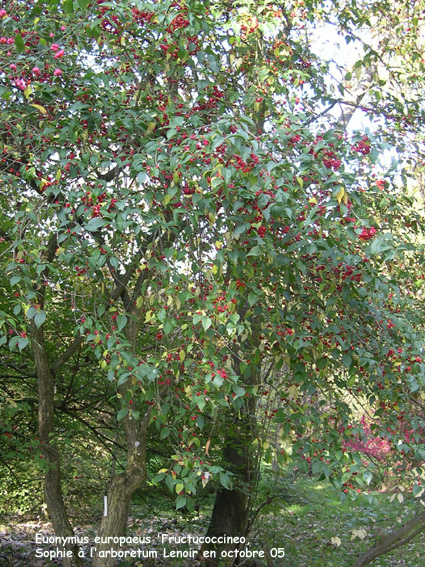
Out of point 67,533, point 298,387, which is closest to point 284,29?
point 298,387

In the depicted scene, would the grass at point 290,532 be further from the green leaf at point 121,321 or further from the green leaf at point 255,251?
the green leaf at point 255,251

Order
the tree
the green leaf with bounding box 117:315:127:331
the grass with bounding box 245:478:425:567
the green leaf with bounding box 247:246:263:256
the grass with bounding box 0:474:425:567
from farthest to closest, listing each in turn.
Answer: the grass with bounding box 245:478:425:567 < the grass with bounding box 0:474:425:567 < the green leaf with bounding box 117:315:127:331 < the tree < the green leaf with bounding box 247:246:263:256

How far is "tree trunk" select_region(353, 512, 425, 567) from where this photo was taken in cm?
436

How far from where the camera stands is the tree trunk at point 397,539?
4359 millimetres

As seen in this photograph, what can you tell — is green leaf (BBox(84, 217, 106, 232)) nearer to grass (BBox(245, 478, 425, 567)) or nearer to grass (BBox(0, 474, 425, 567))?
grass (BBox(0, 474, 425, 567))

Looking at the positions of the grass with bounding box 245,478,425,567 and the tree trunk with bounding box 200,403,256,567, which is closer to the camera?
the tree trunk with bounding box 200,403,256,567

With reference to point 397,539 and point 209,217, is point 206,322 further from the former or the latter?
point 397,539

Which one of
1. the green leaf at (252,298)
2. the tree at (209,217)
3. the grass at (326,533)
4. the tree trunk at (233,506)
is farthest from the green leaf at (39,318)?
the grass at (326,533)

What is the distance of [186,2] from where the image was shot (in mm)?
2686

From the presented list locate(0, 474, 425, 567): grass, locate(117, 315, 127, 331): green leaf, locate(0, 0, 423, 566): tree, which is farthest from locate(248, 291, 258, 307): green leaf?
locate(0, 474, 425, 567): grass

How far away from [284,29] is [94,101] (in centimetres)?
179

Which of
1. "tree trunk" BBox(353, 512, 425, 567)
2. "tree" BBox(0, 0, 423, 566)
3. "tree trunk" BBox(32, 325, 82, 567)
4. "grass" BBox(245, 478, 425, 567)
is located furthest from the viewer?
"grass" BBox(245, 478, 425, 567)

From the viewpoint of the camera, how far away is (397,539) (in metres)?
4.43

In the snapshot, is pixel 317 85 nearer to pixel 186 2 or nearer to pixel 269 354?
pixel 186 2
